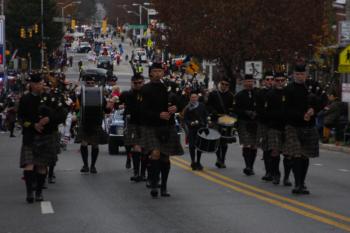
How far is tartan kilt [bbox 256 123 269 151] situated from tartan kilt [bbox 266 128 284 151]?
1.23 ft

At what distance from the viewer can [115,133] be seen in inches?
A: 1075

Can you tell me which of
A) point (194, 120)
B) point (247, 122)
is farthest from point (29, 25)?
point (247, 122)

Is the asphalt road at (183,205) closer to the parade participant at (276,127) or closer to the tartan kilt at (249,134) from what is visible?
the parade participant at (276,127)

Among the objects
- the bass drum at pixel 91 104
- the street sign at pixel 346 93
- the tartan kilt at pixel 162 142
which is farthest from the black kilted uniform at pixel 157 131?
the street sign at pixel 346 93

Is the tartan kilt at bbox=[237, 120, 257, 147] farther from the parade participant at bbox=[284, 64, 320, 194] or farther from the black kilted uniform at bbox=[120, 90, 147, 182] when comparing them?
the parade participant at bbox=[284, 64, 320, 194]

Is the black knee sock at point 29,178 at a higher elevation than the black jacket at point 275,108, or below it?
below

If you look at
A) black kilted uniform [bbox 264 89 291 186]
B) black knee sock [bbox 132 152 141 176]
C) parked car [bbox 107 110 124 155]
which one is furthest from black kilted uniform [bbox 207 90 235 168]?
parked car [bbox 107 110 124 155]

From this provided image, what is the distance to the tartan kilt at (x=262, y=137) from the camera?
1827 centimetres

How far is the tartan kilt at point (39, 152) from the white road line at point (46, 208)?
568 millimetres

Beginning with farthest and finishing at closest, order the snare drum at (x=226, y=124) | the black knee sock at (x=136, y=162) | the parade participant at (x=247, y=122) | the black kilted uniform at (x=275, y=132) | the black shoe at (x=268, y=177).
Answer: the snare drum at (x=226, y=124) → the parade participant at (x=247, y=122) → the black knee sock at (x=136, y=162) → the black shoe at (x=268, y=177) → the black kilted uniform at (x=275, y=132)

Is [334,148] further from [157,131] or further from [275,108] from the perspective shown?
[157,131]

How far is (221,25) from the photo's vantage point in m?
57.7

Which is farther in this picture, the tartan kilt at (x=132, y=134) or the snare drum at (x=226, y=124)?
the snare drum at (x=226, y=124)

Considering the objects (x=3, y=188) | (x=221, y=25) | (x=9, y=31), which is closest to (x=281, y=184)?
(x=3, y=188)
